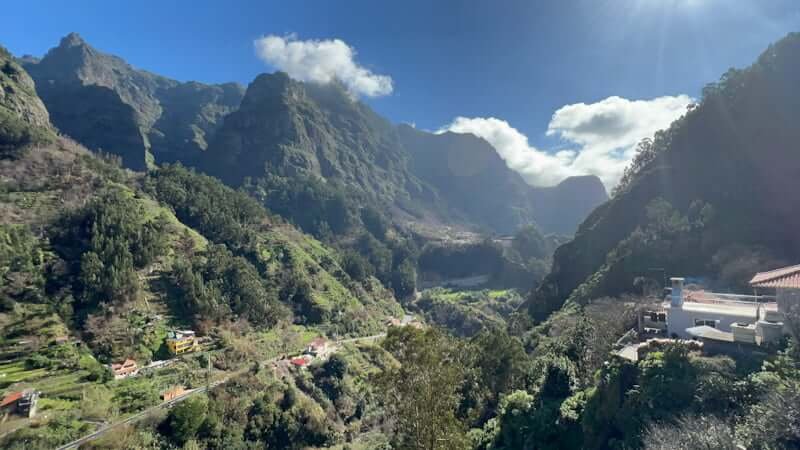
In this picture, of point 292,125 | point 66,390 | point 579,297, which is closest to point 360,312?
point 579,297

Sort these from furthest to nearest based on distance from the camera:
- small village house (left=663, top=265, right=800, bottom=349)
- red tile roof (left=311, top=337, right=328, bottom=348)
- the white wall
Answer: red tile roof (left=311, top=337, right=328, bottom=348) → the white wall → small village house (left=663, top=265, right=800, bottom=349)

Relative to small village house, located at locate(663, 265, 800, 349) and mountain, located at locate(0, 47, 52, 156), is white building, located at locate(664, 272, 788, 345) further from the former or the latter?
mountain, located at locate(0, 47, 52, 156)

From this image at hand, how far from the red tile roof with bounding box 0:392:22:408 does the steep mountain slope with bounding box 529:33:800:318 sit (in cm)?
6720

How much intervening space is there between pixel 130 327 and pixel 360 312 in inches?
1846

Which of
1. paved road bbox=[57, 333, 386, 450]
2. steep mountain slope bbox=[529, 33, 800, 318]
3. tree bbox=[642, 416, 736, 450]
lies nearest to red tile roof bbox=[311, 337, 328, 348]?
paved road bbox=[57, 333, 386, 450]

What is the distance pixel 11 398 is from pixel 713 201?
3437 inches

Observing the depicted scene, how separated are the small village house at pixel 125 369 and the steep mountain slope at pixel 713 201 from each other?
60.6 metres

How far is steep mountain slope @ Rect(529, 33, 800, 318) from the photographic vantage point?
52.2 metres

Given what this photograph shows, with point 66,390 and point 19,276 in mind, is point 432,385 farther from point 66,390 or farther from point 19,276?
point 19,276

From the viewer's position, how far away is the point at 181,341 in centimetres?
4734

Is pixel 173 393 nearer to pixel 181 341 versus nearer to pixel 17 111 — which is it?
pixel 181 341

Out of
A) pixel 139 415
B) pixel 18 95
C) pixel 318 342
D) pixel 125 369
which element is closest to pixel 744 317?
pixel 139 415

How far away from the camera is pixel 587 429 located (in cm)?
2183

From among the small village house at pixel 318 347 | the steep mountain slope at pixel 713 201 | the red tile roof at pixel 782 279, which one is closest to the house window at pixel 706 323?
the red tile roof at pixel 782 279
